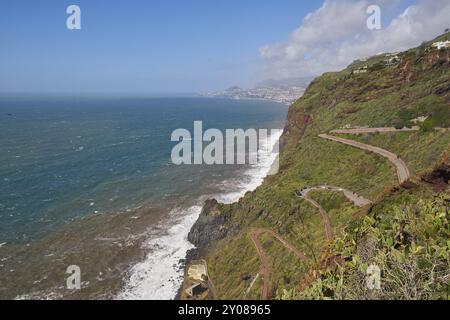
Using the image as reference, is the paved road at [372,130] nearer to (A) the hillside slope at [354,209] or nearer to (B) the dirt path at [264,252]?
(A) the hillside slope at [354,209]

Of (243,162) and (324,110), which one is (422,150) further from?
(243,162)

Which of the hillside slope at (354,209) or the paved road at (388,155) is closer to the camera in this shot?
the hillside slope at (354,209)

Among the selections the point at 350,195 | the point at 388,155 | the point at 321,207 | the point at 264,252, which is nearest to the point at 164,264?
the point at 264,252

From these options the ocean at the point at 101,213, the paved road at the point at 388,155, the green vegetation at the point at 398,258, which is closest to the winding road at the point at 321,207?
the paved road at the point at 388,155

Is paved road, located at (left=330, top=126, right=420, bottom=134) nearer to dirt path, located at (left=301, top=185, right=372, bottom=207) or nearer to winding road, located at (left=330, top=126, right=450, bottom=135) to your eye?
winding road, located at (left=330, top=126, right=450, bottom=135)

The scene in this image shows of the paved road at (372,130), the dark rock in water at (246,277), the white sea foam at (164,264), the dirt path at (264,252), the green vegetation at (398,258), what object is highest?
the paved road at (372,130)

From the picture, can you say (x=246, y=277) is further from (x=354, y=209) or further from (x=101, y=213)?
(x=101, y=213)
